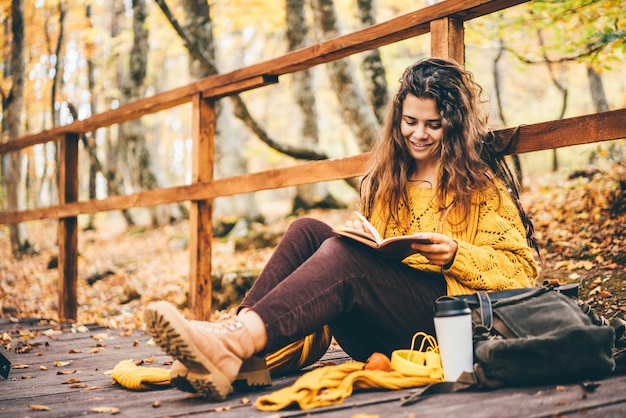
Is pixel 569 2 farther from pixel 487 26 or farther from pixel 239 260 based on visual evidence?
pixel 239 260

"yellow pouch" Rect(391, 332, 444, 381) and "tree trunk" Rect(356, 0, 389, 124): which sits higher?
"tree trunk" Rect(356, 0, 389, 124)

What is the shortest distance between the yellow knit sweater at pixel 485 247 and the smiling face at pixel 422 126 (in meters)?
0.17

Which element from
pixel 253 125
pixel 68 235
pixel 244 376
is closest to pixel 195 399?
pixel 244 376

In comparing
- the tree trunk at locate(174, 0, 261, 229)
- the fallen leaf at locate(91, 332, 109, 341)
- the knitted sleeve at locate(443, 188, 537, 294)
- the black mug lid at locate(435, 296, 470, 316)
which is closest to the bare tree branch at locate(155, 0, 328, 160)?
the tree trunk at locate(174, 0, 261, 229)

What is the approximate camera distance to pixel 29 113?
19.4 metres

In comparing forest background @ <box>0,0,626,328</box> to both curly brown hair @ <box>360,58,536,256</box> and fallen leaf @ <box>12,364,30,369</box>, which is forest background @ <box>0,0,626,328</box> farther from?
fallen leaf @ <box>12,364,30,369</box>

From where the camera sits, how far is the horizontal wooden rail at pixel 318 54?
266 centimetres

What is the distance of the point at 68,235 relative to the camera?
544 cm

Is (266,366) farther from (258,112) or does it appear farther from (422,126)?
(258,112)

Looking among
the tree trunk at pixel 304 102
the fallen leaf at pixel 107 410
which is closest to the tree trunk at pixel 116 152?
the tree trunk at pixel 304 102

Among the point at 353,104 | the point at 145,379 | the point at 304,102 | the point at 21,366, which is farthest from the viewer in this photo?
the point at 304,102

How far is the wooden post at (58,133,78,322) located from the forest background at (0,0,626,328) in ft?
1.64

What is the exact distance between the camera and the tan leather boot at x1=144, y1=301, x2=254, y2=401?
1.93 metres

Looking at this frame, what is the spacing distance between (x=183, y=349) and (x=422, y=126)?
4.25 ft
